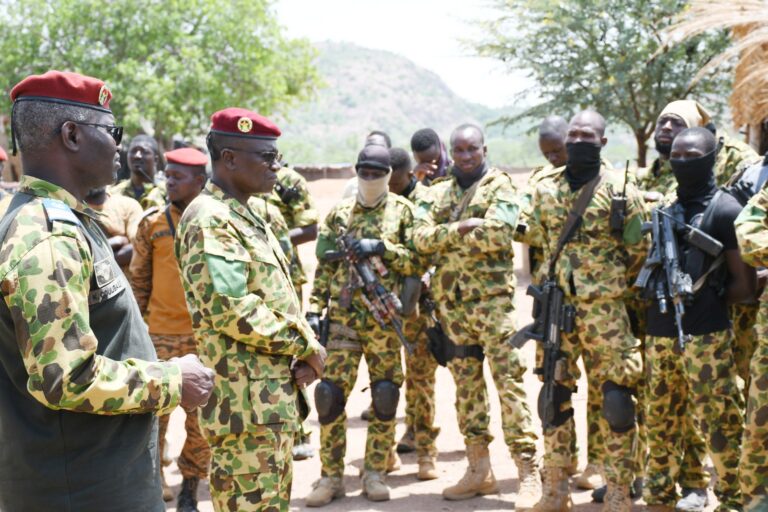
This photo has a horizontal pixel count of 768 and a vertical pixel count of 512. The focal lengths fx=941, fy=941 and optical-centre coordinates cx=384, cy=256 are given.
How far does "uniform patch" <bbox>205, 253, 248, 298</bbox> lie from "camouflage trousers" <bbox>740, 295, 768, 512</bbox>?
2.50 metres

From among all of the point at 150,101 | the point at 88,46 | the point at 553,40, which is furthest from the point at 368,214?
the point at 88,46

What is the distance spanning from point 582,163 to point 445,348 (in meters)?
1.70

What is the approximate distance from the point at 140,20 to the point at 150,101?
4.38 metres

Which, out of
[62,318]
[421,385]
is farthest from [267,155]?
[421,385]

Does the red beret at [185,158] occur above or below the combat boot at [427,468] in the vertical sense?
above

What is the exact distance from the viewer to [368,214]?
21.8ft

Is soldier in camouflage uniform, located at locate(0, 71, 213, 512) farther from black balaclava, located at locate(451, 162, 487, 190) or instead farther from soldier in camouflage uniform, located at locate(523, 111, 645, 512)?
black balaclava, located at locate(451, 162, 487, 190)

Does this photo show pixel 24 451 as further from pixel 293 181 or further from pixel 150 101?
pixel 150 101

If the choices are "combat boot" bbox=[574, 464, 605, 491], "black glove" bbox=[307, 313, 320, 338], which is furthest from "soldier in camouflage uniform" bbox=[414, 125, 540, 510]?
"black glove" bbox=[307, 313, 320, 338]

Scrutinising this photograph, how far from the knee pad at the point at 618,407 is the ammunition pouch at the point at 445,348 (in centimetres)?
108

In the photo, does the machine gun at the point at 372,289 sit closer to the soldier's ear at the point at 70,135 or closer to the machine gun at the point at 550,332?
the machine gun at the point at 550,332

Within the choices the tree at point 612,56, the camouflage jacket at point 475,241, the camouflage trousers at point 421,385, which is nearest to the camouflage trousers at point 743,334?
the camouflage jacket at point 475,241

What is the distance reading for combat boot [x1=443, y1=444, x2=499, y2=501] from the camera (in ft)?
21.0

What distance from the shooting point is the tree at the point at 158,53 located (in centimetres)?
3528
